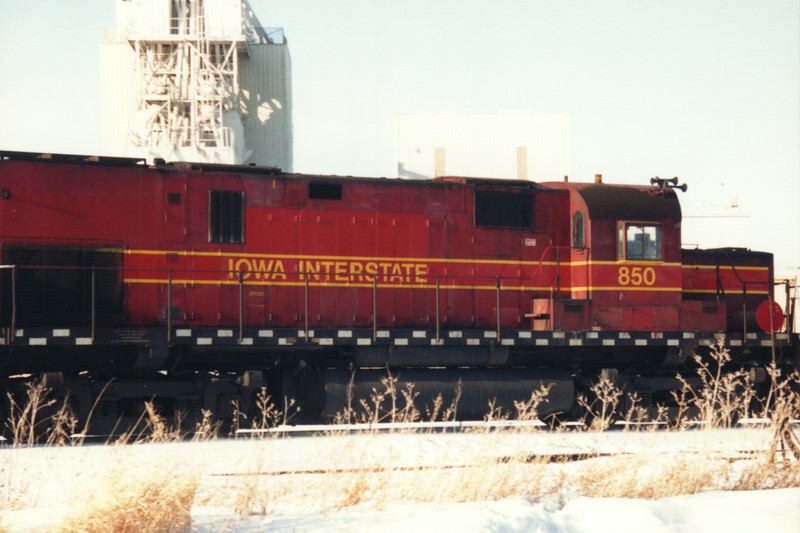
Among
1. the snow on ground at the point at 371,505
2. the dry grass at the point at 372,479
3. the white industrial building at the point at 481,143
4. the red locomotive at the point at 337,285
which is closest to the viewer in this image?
the dry grass at the point at 372,479

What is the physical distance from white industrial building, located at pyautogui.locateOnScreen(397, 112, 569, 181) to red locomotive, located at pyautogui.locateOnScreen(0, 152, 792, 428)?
2399 centimetres

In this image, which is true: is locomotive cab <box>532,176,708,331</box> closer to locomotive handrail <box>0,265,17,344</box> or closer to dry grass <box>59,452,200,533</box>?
locomotive handrail <box>0,265,17,344</box>

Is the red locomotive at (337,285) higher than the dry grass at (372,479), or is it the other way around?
the red locomotive at (337,285)

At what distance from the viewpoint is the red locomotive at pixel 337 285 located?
1326 centimetres

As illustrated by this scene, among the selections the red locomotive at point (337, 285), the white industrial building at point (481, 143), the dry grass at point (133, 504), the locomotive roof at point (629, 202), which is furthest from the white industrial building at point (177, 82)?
the dry grass at point (133, 504)

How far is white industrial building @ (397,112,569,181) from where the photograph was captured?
40000 mm

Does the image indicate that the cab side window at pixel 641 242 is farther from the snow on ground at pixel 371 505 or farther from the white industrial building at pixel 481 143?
the white industrial building at pixel 481 143

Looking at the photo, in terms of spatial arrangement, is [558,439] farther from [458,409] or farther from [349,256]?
[349,256]

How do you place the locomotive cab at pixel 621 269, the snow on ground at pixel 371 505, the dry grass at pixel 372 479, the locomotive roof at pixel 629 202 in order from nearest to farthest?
the dry grass at pixel 372 479
the snow on ground at pixel 371 505
the locomotive cab at pixel 621 269
the locomotive roof at pixel 629 202

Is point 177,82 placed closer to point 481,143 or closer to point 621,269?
point 481,143

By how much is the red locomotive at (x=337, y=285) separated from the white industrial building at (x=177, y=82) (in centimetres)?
2140

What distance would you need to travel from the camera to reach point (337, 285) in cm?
1463

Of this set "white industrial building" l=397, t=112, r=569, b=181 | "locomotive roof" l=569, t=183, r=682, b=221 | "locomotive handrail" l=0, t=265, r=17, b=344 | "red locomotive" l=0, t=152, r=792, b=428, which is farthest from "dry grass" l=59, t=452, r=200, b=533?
"white industrial building" l=397, t=112, r=569, b=181

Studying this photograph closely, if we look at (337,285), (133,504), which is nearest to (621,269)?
(337,285)
